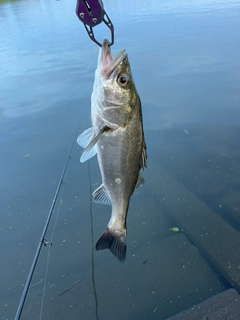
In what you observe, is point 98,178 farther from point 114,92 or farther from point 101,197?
point 114,92

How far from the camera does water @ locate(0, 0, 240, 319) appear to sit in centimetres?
308

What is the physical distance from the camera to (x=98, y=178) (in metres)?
4.52

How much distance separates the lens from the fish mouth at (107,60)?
5.83ft

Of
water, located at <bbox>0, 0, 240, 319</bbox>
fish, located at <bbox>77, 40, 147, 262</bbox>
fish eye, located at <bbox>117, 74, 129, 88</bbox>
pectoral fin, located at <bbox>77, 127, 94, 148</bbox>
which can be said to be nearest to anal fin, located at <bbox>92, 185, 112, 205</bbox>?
fish, located at <bbox>77, 40, 147, 262</bbox>

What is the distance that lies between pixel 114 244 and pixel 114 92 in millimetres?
1069

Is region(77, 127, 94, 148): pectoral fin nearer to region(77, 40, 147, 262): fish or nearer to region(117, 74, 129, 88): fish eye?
region(77, 40, 147, 262): fish

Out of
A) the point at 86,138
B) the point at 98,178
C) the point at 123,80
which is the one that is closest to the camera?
the point at 123,80

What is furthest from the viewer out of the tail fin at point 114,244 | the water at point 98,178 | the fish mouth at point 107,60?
the water at point 98,178

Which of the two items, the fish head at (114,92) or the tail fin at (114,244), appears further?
the tail fin at (114,244)

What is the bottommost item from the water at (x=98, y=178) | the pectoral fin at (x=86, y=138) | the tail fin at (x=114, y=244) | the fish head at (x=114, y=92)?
the water at (x=98, y=178)

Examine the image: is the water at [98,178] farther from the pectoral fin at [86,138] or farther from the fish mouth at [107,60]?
the fish mouth at [107,60]

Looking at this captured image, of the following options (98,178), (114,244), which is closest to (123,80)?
(114,244)

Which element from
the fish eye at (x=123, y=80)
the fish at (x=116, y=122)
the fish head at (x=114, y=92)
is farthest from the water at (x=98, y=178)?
the fish eye at (x=123, y=80)

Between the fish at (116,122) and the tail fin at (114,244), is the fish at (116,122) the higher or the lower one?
the higher one
